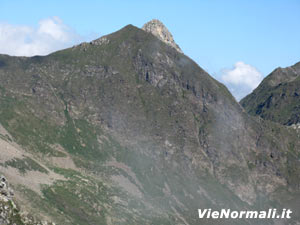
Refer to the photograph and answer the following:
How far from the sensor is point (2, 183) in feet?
600

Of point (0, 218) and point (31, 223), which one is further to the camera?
point (31, 223)

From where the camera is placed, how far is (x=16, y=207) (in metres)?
191

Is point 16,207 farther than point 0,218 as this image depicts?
Yes

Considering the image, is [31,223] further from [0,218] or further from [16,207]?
[0,218]

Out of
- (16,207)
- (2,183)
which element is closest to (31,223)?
(16,207)

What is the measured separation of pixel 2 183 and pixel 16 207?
1271 cm

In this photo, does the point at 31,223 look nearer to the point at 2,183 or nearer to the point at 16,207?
the point at 16,207

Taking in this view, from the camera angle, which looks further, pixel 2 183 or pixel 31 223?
pixel 31 223

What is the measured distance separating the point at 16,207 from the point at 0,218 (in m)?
17.9

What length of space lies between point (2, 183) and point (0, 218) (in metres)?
13.6

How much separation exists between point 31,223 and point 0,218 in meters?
24.8

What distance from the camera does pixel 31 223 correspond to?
197 m
